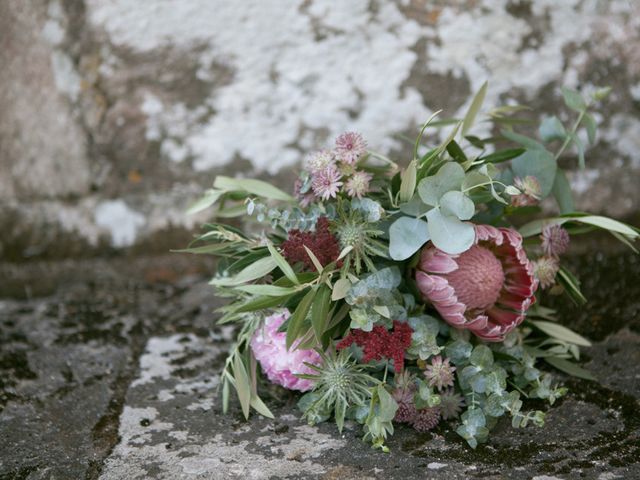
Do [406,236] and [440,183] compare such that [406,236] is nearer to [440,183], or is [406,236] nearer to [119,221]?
[440,183]

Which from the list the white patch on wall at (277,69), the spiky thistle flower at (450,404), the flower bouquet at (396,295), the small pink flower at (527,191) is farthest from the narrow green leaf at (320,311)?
the white patch on wall at (277,69)

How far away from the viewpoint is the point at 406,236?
93 centimetres

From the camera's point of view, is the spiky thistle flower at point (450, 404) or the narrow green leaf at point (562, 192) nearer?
the spiky thistle flower at point (450, 404)

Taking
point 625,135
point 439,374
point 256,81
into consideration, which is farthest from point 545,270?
point 256,81

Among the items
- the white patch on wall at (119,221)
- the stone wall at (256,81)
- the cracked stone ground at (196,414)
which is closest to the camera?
the cracked stone ground at (196,414)

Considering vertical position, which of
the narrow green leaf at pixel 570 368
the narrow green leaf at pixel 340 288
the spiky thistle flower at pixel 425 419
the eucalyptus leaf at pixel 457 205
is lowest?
the narrow green leaf at pixel 570 368

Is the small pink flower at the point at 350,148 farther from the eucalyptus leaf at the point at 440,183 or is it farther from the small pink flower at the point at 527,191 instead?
the small pink flower at the point at 527,191

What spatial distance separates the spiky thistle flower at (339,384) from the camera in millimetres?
937

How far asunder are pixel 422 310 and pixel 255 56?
3.00 ft

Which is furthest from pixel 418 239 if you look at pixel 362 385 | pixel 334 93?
pixel 334 93

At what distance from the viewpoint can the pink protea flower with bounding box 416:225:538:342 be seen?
3.07ft

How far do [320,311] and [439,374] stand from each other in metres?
0.19

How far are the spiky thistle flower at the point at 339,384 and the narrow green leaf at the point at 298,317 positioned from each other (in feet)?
0.21

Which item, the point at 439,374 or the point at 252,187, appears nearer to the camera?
the point at 439,374
